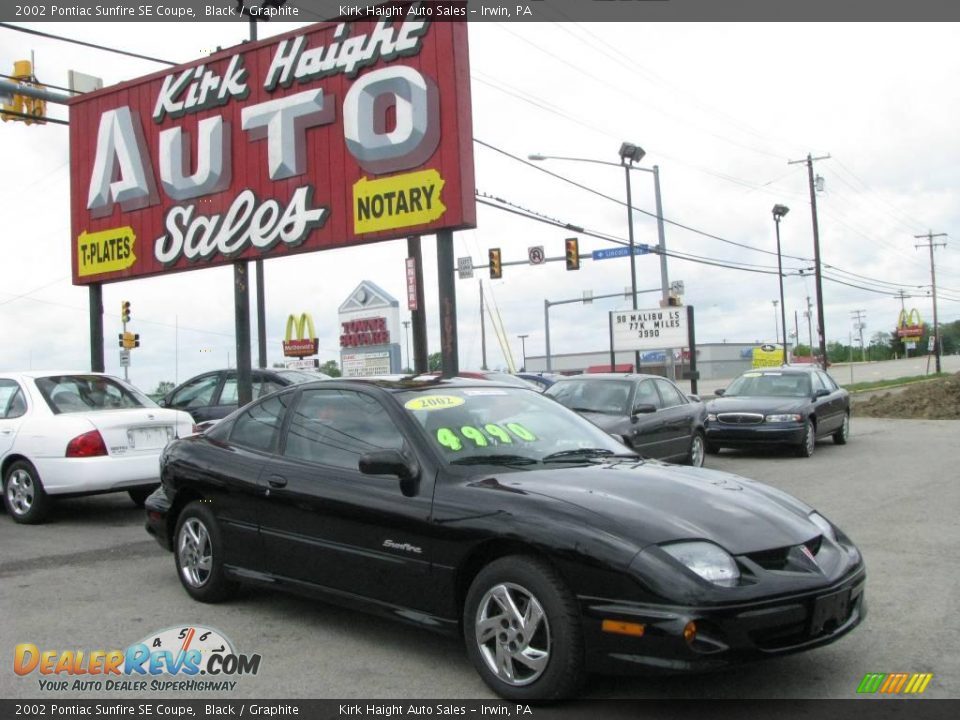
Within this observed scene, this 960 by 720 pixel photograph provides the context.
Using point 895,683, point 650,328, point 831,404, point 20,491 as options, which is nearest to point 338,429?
point 895,683

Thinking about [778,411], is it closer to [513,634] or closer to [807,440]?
[807,440]

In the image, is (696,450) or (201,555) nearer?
(201,555)

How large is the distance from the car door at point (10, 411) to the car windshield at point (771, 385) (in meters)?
11.6

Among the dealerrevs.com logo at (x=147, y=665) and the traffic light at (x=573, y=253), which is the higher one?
the traffic light at (x=573, y=253)

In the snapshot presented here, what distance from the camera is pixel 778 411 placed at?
14.8 m

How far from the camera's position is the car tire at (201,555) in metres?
5.66

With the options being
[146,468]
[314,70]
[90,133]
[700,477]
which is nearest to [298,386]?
[700,477]

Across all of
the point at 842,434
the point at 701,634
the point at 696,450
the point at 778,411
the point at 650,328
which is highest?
the point at 650,328

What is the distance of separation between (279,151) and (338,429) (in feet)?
28.7

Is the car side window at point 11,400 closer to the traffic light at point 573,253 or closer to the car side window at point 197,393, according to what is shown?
the car side window at point 197,393

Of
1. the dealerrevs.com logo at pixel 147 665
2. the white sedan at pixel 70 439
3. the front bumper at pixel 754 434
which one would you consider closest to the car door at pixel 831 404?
the front bumper at pixel 754 434

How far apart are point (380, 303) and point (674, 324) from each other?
29.1ft

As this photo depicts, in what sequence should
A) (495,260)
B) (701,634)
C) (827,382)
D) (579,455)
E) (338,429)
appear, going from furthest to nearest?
(495,260) → (827,382) → (338,429) → (579,455) → (701,634)

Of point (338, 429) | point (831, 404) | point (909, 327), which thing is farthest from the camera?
point (909, 327)
